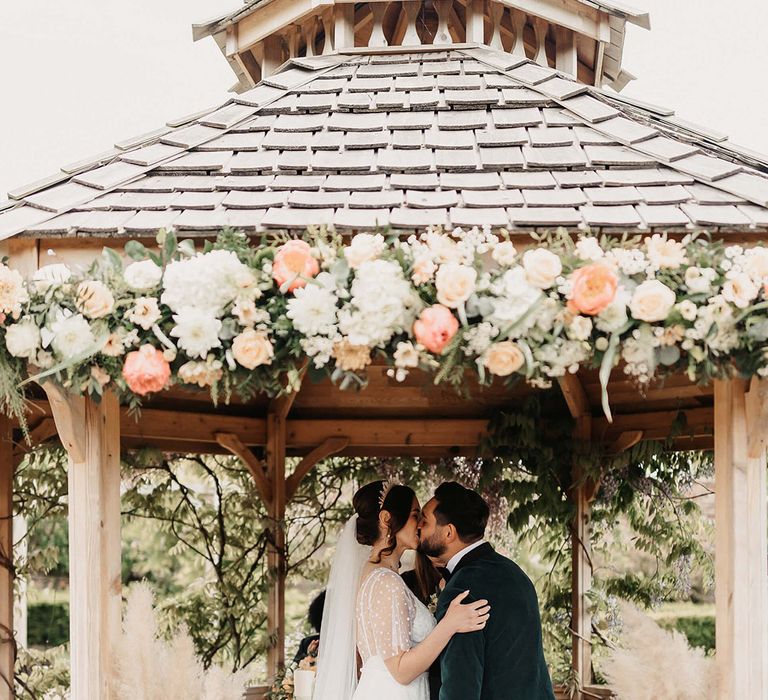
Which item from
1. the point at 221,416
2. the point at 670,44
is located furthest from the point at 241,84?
the point at 670,44

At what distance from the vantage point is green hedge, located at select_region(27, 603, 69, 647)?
15.1m

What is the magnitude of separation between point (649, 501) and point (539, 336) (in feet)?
15.0

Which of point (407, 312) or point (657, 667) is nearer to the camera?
point (407, 312)

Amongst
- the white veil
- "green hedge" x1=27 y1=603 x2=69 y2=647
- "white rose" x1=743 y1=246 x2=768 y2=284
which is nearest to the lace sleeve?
the white veil

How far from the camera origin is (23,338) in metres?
3.65

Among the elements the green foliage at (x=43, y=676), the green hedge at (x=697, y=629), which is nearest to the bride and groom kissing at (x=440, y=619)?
the green foliage at (x=43, y=676)

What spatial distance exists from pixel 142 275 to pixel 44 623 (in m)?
13.6

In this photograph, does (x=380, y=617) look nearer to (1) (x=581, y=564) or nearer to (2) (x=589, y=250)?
(2) (x=589, y=250)

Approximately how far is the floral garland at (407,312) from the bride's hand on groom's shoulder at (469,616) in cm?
106

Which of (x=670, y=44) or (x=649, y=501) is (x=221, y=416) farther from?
(x=670, y=44)

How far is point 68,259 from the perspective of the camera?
3.92m

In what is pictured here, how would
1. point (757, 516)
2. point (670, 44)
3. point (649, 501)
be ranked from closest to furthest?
point (757, 516) → point (649, 501) → point (670, 44)

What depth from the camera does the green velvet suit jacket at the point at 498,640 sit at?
13.4 feet

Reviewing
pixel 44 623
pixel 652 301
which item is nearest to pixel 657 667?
pixel 652 301
